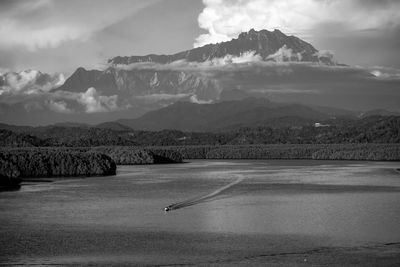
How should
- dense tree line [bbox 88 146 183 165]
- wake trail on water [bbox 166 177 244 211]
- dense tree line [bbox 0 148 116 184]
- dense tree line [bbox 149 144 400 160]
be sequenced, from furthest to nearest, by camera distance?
Answer: dense tree line [bbox 149 144 400 160]
dense tree line [bbox 88 146 183 165]
dense tree line [bbox 0 148 116 184]
wake trail on water [bbox 166 177 244 211]

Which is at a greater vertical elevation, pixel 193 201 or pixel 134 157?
pixel 134 157

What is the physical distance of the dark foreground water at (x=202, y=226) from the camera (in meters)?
28.7

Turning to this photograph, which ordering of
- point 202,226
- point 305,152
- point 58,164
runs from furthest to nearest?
point 305,152 < point 58,164 < point 202,226

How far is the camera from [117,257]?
28.8 metres

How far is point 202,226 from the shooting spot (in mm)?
37594

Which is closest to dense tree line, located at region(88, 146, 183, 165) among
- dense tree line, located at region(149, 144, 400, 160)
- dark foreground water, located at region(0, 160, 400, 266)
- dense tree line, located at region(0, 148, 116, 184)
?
dense tree line, located at region(149, 144, 400, 160)

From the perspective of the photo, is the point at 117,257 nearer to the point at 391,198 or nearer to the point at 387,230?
the point at 387,230

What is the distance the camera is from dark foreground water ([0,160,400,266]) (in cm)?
2872

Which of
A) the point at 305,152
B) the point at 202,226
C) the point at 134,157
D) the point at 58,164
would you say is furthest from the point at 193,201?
the point at 305,152

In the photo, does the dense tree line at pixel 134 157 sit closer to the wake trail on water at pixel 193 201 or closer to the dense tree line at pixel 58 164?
the dense tree line at pixel 58 164

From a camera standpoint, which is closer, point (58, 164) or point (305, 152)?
point (58, 164)

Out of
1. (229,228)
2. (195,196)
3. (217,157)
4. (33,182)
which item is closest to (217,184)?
(195,196)

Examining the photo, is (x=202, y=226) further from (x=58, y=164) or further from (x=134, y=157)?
(x=134, y=157)

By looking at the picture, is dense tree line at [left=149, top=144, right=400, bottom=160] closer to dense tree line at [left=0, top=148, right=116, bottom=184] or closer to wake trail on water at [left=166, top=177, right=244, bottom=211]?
dense tree line at [left=0, top=148, right=116, bottom=184]
